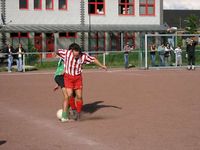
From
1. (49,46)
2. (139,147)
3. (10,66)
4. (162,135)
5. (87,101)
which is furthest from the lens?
(49,46)

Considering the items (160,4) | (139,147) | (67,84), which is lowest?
(139,147)

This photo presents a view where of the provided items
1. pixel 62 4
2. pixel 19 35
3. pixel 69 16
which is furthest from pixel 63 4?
pixel 19 35

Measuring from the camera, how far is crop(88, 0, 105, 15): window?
1855 inches

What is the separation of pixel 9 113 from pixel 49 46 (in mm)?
32921

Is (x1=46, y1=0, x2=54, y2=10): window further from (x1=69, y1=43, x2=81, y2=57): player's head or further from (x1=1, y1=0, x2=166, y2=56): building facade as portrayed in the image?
(x1=69, y1=43, x2=81, y2=57): player's head

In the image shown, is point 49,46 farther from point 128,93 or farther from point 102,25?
point 128,93

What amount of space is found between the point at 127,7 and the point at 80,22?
5146 millimetres

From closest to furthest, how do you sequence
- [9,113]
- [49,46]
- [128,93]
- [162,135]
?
[162,135]
[9,113]
[128,93]
[49,46]

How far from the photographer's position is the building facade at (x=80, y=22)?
43.5 m

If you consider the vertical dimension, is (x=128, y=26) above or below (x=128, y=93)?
above

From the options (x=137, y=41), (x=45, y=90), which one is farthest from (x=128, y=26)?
(x=45, y=90)

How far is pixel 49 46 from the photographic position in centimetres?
4484

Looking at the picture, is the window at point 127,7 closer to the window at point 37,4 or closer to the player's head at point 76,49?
the window at point 37,4

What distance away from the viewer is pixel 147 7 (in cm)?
4984
